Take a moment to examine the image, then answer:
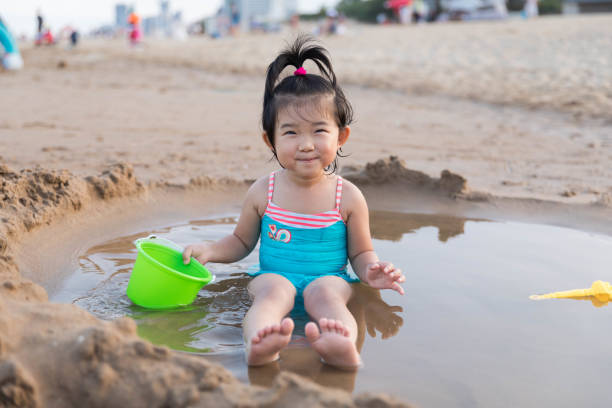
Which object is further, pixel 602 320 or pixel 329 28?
pixel 329 28

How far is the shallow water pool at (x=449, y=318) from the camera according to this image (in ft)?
5.52

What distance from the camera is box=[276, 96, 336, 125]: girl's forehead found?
87.0 inches

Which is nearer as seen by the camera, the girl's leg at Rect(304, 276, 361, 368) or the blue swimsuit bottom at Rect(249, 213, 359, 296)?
the girl's leg at Rect(304, 276, 361, 368)

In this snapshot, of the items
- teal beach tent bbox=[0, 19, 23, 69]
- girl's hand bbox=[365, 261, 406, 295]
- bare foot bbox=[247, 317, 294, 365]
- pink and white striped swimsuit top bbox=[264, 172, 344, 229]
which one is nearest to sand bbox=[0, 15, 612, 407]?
bare foot bbox=[247, 317, 294, 365]

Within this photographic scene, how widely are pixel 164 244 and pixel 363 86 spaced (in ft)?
25.1

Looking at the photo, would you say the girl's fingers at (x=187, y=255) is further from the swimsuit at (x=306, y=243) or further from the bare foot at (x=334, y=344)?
the bare foot at (x=334, y=344)

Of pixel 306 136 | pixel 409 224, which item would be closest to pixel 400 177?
pixel 409 224

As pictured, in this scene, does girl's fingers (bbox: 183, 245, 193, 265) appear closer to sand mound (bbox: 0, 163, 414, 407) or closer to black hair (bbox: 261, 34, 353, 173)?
black hair (bbox: 261, 34, 353, 173)

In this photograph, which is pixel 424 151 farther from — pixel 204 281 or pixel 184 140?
pixel 204 281

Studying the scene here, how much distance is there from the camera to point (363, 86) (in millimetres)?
9562

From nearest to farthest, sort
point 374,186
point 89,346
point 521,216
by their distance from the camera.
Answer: point 89,346, point 521,216, point 374,186

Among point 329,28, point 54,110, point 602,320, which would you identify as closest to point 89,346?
point 602,320

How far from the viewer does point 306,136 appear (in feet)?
7.29

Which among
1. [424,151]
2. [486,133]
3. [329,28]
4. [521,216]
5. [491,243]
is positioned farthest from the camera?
[329,28]
